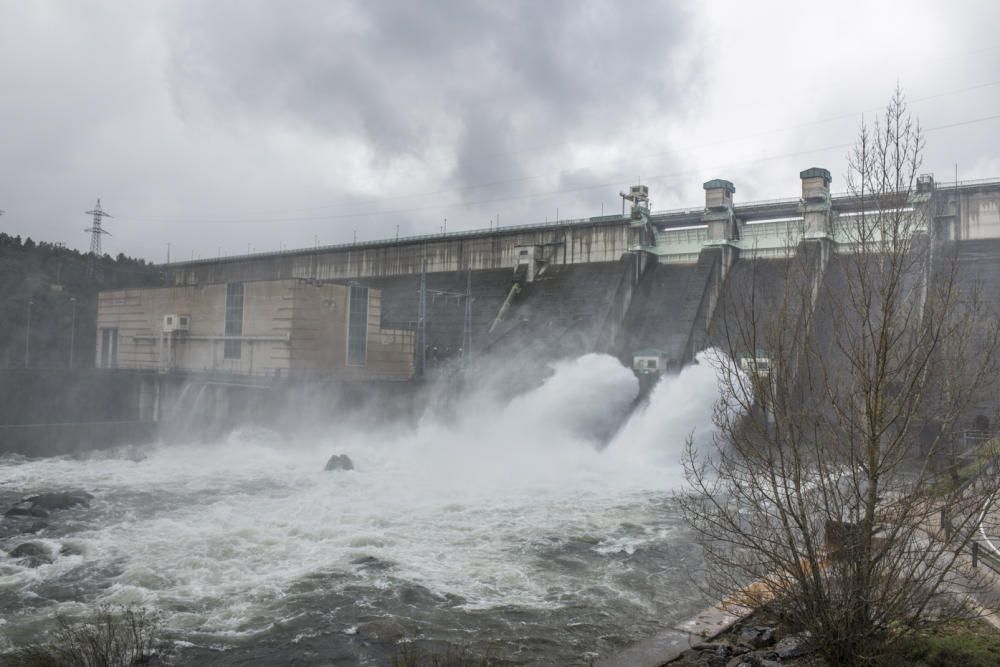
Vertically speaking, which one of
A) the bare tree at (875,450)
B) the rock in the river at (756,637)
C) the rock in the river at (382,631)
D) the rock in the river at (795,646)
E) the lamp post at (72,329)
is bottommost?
the rock in the river at (382,631)

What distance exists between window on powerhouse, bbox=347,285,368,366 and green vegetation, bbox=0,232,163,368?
1951 centimetres

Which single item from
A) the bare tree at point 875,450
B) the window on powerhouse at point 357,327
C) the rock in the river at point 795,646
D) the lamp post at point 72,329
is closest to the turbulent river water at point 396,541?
the rock in the river at point 795,646

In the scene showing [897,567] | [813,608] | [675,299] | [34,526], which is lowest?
[34,526]

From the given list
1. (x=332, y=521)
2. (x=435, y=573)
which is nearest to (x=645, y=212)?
(x=332, y=521)

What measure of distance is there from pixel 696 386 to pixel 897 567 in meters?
20.5

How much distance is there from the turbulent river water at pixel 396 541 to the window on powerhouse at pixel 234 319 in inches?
203

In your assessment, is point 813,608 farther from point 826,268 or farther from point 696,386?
point 826,268

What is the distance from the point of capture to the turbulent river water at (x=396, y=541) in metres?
9.77

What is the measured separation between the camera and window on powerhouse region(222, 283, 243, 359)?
102 ft

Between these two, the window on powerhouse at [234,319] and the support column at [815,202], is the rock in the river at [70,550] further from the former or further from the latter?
the support column at [815,202]

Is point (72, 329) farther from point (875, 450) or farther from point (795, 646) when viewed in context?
point (875, 450)

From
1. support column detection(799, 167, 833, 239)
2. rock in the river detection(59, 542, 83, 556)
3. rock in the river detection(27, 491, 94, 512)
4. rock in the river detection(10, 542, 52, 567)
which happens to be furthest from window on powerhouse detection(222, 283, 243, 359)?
support column detection(799, 167, 833, 239)

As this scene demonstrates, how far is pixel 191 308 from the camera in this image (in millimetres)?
33562

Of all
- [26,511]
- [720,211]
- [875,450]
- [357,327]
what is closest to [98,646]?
[875,450]
